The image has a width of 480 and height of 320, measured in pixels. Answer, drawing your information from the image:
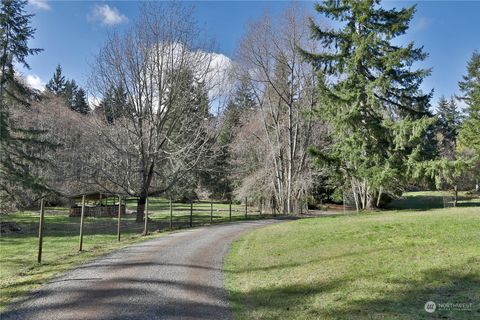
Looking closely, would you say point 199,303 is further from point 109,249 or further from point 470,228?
point 470,228

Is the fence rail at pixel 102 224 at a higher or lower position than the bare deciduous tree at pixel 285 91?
lower

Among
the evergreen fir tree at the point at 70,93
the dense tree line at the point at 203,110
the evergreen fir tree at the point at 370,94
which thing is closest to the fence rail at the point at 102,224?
the dense tree line at the point at 203,110

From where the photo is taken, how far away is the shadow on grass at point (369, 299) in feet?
15.2

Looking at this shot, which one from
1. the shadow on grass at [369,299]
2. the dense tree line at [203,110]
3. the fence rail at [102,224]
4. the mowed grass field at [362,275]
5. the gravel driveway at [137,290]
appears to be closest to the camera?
the shadow on grass at [369,299]

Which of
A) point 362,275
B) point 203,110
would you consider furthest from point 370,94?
point 362,275

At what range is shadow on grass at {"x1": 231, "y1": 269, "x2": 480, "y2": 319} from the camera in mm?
4621

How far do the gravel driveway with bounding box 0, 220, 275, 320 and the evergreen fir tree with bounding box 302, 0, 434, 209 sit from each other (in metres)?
12.2

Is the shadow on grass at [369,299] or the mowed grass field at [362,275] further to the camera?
the mowed grass field at [362,275]

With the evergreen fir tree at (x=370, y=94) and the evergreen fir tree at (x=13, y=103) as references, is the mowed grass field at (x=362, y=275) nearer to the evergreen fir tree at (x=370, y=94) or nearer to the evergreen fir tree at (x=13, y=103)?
the evergreen fir tree at (x=370, y=94)

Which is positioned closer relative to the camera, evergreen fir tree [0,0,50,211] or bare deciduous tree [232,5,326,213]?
evergreen fir tree [0,0,50,211]

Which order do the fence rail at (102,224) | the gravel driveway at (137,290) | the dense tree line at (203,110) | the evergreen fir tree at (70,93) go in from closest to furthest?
the gravel driveway at (137,290) → the fence rail at (102,224) → the dense tree line at (203,110) → the evergreen fir tree at (70,93)

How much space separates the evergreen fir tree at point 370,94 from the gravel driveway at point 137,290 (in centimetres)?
1219

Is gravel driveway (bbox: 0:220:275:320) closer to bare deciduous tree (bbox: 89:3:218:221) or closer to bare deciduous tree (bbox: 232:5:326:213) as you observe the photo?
bare deciduous tree (bbox: 89:3:218:221)

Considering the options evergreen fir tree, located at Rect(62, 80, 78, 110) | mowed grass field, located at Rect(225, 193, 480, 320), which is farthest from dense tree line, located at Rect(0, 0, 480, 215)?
evergreen fir tree, located at Rect(62, 80, 78, 110)
